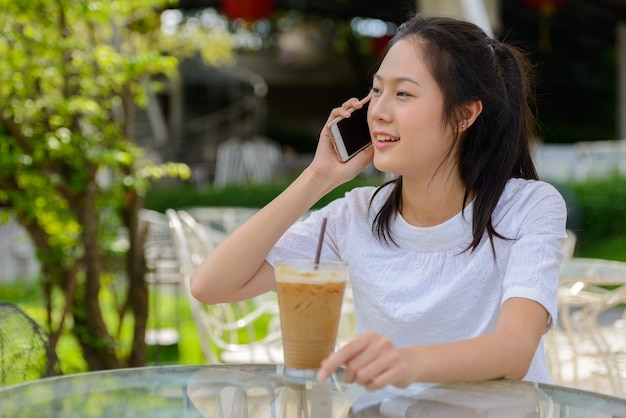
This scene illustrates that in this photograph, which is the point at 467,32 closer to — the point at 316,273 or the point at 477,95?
the point at 477,95

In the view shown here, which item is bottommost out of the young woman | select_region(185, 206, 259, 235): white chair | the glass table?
the glass table

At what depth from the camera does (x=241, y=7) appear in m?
6.86

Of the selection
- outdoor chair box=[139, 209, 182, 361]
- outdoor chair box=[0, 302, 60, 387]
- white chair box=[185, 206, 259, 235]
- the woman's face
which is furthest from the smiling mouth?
white chair box=[185, 206, 259, 235]

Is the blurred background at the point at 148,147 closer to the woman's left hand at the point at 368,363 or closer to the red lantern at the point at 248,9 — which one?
the red lantern at the point at 248,9

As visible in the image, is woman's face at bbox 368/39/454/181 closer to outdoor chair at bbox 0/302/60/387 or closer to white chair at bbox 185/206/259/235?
outdoor chair at bbox 0/302/60/387

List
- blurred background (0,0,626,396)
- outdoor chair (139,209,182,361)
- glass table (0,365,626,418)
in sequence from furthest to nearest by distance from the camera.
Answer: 1. outdoor chair (139,209,182,361)
2. blurred background (0,0,626,396)
3. glass table (0,365,626,418)

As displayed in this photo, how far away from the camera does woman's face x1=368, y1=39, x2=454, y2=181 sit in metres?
1.47

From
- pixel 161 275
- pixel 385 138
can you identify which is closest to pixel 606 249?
pixel 161 275

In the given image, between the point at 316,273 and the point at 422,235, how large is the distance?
46 cm

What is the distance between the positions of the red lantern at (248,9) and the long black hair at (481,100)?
5.35 metres

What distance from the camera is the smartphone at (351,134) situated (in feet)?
5.44

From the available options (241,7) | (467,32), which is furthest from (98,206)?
(241,7)

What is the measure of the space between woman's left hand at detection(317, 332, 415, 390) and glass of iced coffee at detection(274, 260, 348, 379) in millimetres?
96

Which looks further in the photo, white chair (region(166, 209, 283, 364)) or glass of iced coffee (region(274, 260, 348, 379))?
white chair (region(166, 209, 283, 364))
